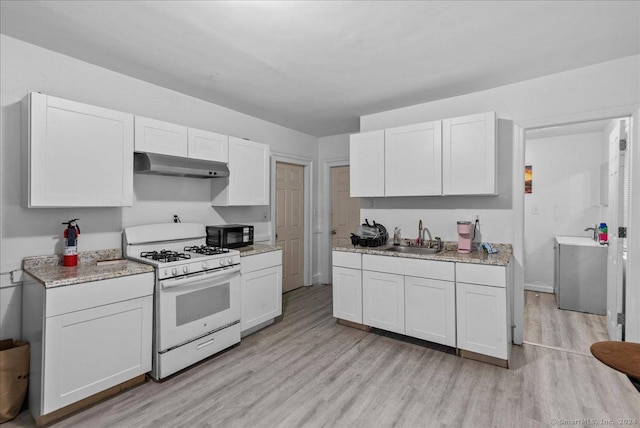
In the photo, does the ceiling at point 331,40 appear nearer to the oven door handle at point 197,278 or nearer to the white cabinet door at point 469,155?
the white cabinet door at point 469,155

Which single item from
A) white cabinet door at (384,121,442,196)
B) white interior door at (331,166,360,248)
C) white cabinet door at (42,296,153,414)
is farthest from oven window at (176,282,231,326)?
white interior door at (331,166,360,248)

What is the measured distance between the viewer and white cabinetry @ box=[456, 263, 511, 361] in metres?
2.58

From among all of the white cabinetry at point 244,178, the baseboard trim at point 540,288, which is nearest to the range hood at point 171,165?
the white cabinetry at point 244,178

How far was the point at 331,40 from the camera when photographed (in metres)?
2.31

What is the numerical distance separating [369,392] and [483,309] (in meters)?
1.21

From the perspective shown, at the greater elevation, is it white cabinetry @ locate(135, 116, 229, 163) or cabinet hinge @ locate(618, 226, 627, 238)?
white cabinetry @ locate(135, 116, 229, 163)

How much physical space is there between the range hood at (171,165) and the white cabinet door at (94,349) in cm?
112

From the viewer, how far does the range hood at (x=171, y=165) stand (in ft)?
8.89

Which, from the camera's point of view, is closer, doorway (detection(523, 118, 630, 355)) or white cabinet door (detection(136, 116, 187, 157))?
white cabinet door (detection(136, 116, 187, 157))

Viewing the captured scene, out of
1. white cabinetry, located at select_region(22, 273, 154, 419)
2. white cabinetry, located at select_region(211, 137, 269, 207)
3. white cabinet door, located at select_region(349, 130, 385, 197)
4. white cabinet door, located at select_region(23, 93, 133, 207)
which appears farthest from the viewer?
white cabinet door, located at select_region(349, 130, 385, 197)

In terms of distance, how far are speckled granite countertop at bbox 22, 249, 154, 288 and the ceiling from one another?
65.1 inches

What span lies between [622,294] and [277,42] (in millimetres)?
3629

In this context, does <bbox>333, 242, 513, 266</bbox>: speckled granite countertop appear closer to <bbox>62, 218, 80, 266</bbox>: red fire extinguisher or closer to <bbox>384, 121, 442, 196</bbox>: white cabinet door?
<bbox>384, 121, 442, 196</bbox>: white cabinet door

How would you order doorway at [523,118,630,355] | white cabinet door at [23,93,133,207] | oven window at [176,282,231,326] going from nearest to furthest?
white cabinet door at [23,93,133,207]
oven window at [176,282,231,326]
doorway at [523,118,630,355]
